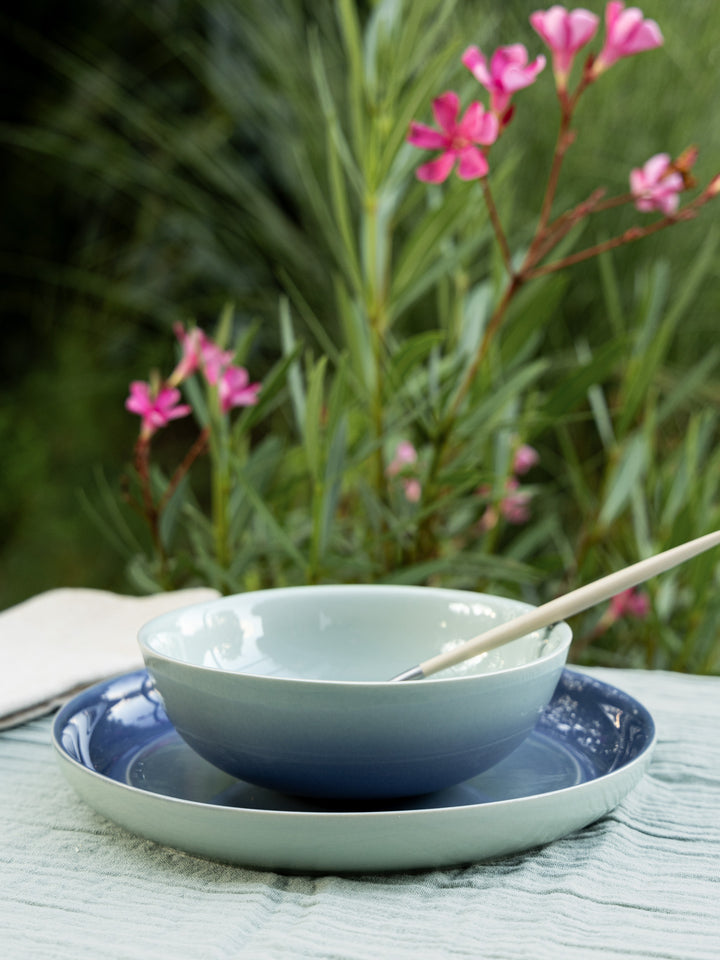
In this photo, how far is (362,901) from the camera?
10.7 inches

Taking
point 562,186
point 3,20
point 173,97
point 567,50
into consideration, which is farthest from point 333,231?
point 3,20

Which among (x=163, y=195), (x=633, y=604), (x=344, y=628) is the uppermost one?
(x=163, y=195)

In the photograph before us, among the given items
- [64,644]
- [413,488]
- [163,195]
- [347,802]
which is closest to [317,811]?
[347,802]

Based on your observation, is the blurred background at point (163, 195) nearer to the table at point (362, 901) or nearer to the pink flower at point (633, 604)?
the pink flower at point (633, 604)

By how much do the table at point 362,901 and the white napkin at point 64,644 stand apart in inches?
3.6

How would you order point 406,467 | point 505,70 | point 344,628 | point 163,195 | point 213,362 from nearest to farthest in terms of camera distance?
point 344,628
point 505,70
point 213,362
point 406,467
point 163,195

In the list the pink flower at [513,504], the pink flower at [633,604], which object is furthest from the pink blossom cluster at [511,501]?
the pink flower at [633,604]

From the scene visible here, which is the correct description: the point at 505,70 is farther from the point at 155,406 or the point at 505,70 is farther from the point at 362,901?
the point at 362,901

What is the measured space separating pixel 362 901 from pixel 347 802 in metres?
0.05

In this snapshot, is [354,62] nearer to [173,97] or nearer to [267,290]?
[267,290]

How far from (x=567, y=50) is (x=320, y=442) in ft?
0.89

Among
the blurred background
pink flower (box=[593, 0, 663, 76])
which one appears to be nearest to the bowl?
pink flower (box=[593, 0, 663, 76])

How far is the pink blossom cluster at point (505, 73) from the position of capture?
0.56 meters

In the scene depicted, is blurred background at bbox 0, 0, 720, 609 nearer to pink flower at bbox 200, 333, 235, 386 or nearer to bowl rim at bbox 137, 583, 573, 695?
pink flower at bbox 200, 333, 235, 386
